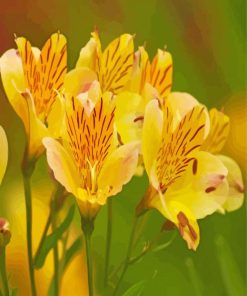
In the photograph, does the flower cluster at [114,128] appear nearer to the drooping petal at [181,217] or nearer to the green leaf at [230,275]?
the drooping petal at [181,217]

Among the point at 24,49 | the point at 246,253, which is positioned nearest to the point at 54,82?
the point at 24,49

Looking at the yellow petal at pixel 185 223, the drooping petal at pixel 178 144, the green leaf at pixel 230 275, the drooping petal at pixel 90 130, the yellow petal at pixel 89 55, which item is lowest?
the green leaf at pixel 230 275

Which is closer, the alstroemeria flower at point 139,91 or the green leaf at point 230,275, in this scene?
the alstroemeria flower at point 139,91

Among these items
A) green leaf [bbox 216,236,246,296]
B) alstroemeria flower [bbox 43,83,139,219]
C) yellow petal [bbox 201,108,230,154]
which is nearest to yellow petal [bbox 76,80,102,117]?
alstroemeria flower [bbox 43,83,139,219]

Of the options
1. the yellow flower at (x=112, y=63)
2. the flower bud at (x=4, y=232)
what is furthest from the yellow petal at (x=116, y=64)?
the flower bud at (x=4, y=232)

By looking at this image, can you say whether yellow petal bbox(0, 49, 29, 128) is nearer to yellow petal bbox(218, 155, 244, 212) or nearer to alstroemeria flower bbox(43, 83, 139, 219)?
alstroemeria flower bbox(43, 83, 139, 219)

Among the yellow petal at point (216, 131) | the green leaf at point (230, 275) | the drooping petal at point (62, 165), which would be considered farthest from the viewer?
the green leaf at point (230, 275)

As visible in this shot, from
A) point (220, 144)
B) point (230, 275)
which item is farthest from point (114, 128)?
point (230, 275)
